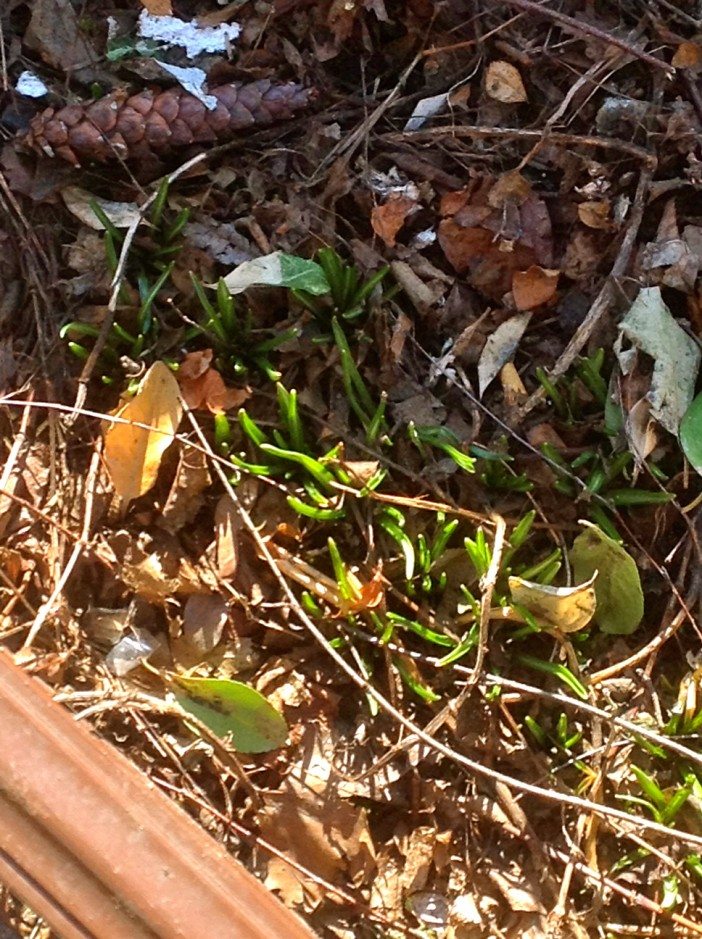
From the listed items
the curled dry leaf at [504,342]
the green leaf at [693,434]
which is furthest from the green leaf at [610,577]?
the curled dry leaf at [504,342]

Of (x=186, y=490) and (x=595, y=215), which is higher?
(x=595, y=215)

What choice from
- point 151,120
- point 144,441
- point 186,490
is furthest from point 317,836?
point 151,120

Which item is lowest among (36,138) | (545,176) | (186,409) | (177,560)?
(177,560)

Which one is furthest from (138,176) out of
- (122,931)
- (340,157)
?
(122,931)

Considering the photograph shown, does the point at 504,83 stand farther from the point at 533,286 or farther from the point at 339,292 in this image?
the point at 339,292

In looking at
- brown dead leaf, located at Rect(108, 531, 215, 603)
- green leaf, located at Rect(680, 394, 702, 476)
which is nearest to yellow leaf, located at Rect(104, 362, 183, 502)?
brown dead leaf, located at Rect(108, 531, 215, 603)

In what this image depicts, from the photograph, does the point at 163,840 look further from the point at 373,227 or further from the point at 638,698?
the point at 373,227

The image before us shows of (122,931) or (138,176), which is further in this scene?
(138,176)
